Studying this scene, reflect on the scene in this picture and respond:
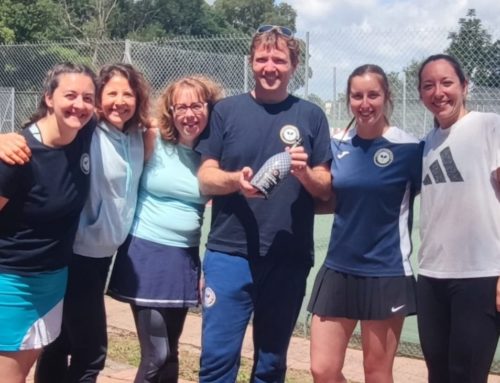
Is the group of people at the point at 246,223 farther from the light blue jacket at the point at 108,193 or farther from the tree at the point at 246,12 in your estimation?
the tree at the point at 246,12

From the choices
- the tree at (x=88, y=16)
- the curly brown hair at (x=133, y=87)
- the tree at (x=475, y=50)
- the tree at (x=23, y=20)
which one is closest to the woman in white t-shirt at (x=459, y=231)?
the curly brown hair at (x=133, y=87)

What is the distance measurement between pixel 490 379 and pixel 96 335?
115 inches

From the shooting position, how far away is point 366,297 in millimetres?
3525

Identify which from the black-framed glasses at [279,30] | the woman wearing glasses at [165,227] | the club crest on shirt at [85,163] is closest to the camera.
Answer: the club crest on shirt at [85,163]

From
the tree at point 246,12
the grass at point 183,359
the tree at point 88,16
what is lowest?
the grass at point 183,359

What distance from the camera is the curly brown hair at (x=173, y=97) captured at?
→ 3752mm

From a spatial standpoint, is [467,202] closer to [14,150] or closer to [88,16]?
[14,150]

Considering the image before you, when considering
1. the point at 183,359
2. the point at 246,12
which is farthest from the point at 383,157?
the point at 246,12

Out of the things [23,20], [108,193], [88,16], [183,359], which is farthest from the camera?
[88,16]

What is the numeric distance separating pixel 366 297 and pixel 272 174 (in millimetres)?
772

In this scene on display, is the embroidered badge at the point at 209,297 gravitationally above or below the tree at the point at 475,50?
below

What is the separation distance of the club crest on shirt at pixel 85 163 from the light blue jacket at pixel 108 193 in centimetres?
9

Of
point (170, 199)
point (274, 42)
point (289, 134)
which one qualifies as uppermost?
point (274, 42)

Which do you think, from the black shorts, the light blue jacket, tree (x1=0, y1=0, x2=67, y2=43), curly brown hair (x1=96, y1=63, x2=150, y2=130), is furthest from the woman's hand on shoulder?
tree (x1=0, y1=0, x2=67, y2=43)
